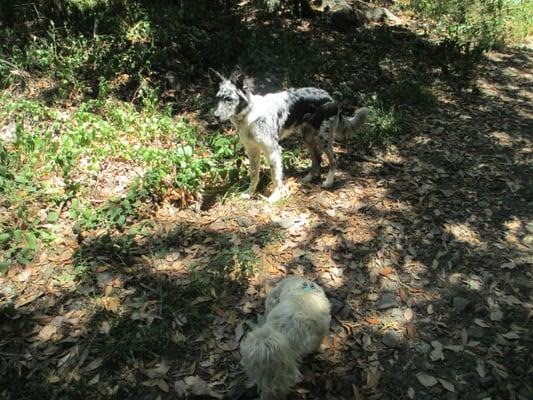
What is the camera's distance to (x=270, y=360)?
2789 millimetres

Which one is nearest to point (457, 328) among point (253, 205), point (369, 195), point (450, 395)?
point (450, 395)

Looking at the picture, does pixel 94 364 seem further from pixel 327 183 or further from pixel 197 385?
pixel 327 183

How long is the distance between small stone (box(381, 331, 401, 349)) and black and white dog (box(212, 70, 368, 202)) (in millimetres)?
2304

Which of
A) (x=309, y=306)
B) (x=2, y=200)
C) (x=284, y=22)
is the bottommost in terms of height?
(x=309, y=306)

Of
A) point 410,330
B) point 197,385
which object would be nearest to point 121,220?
point 197,385

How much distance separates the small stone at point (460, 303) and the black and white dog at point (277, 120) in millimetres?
2284

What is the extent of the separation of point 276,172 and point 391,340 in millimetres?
2494

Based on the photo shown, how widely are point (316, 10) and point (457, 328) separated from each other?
333 inches

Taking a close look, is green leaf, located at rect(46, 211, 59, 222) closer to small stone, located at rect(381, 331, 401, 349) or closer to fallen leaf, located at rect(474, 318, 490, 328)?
small stone, located at rect(381, 331, 401, 349)

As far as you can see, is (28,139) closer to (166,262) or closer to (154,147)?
(154,147)

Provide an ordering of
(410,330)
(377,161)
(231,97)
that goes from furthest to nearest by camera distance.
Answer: (377,161)
(231,97)
(410,330)

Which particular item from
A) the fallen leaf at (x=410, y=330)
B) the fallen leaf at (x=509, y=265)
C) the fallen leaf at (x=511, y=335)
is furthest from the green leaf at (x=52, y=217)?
the fallen leaf at (x=509, y=265)

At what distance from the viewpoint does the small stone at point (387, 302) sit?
4.12 m

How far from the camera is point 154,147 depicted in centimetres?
611
